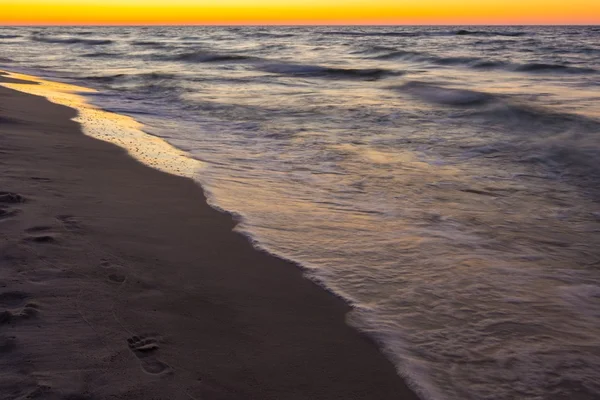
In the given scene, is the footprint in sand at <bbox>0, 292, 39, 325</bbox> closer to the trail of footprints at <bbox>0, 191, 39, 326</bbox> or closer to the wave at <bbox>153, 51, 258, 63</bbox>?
the trail of footprints at <bbox>0, 191, 39, 326</bbox>

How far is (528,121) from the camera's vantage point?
36.3ft

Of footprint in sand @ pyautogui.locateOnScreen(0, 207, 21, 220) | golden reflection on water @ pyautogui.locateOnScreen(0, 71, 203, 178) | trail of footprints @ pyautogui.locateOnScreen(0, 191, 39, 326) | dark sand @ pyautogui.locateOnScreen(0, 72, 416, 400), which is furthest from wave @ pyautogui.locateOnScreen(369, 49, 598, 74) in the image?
trail of footprints @ pyautogui.locateOnScreen(0, 191, 39, 326)

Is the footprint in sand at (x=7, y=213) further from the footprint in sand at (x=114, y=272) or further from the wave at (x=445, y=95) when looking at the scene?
the wave at (x=445, y=95)

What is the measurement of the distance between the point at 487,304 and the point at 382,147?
5.44m

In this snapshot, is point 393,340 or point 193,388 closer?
point 193,388

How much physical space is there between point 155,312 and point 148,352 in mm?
415

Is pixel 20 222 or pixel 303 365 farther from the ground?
pixel 20 222

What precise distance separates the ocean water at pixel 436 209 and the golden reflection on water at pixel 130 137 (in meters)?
0.22

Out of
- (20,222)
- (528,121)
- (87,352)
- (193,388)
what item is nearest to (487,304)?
(193,388)

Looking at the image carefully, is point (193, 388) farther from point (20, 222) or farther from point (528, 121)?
point (528, 121)

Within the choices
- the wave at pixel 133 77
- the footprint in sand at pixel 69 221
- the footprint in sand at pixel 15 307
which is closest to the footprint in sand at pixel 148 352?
the footprint in sand at pixel 15 307

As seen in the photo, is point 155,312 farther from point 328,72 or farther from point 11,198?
point 328,72

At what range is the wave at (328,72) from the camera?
21.3 meters

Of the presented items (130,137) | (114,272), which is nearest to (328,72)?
(130,137)
